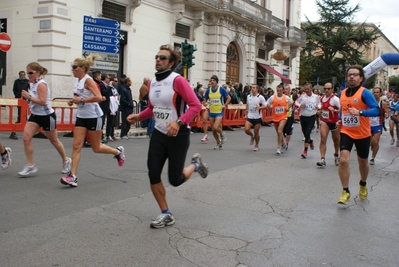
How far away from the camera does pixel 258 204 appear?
21.3 feet

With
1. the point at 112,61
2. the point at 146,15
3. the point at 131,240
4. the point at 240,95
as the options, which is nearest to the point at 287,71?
the point at 240,95

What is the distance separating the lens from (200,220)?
5.55 meters

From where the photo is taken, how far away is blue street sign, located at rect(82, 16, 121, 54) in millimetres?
13242

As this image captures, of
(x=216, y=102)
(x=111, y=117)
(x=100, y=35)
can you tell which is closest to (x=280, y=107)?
(x=216, y=102)

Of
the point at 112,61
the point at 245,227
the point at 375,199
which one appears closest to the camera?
the point at 245,227

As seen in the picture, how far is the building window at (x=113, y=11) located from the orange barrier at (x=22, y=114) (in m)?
6.44

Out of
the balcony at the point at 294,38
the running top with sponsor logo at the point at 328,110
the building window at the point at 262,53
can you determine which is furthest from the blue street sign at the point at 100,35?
the balcony at the point at 294,38

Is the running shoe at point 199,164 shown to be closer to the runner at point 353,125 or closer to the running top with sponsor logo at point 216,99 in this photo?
the runner at point 353,125

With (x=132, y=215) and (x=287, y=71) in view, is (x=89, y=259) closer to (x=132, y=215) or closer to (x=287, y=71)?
A: (x=132, y=215)

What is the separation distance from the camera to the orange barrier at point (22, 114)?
13.2m

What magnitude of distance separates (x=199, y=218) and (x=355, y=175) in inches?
194

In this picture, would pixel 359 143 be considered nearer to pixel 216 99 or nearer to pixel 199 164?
pixel 199 164

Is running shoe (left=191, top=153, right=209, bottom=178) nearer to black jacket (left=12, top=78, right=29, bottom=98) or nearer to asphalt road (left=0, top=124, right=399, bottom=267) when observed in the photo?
asphalt road (left=0, top=124, right=399, bottom=267)

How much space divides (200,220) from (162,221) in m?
0.54
